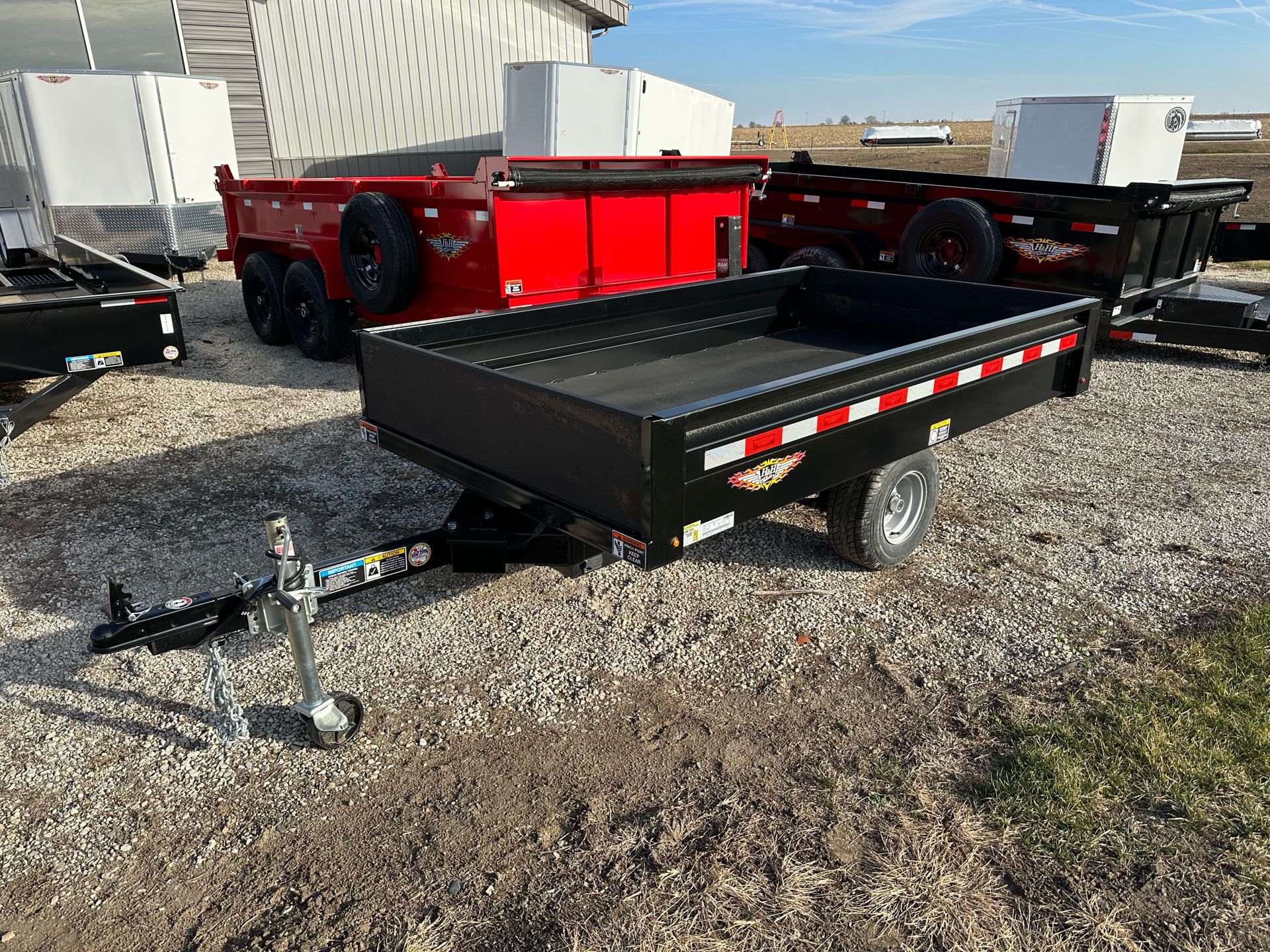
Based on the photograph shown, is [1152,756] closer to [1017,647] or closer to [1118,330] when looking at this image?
[1017,647]

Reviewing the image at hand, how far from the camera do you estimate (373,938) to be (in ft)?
7.21

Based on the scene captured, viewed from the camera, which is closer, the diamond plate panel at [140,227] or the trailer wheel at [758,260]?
the trailer wheel at [758,260]

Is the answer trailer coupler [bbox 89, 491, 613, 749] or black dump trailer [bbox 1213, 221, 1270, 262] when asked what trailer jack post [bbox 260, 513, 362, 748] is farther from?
black dump trailer [bbox 1213, 221, 1270, 262]

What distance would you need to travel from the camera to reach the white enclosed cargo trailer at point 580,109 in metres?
10.8

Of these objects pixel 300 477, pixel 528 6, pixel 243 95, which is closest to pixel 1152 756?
pixel 300 477

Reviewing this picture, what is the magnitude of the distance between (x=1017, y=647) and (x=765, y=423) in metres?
1.55

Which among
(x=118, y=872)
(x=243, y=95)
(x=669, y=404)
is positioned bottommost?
(x=118, y=872)

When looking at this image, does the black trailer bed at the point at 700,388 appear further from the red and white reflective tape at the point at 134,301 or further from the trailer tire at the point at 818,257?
the trailer tire at the point at 818,257

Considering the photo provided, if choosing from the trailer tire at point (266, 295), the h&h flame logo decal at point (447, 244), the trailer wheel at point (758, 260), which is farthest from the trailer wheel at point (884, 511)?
the trailer tire at point (266, 295)

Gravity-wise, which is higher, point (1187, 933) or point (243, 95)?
point (243, 95)

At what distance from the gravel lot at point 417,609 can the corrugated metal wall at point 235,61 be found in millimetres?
10801

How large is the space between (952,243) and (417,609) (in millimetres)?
6159

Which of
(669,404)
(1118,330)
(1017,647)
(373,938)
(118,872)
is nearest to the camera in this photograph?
(373,938)

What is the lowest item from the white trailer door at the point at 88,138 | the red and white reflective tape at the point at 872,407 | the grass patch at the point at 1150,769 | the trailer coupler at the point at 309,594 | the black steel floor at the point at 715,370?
the grass patch at the point at 1150,769
